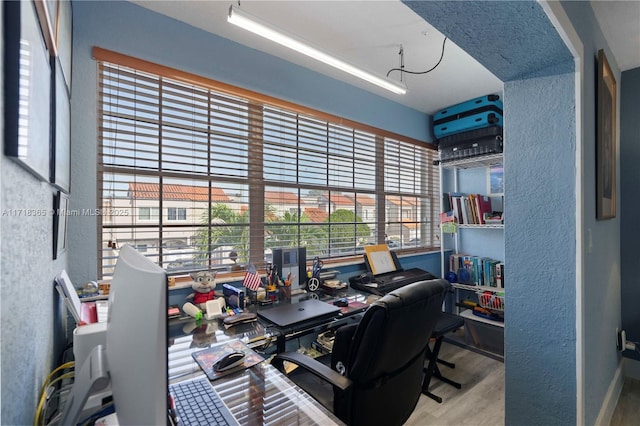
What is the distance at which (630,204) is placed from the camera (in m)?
2.51

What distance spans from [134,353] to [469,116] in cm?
371

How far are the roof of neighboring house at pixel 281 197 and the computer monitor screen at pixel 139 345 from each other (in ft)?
5.92

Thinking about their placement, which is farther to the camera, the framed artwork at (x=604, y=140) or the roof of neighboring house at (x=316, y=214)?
the roof of neighboring house at (x=316, y=214)

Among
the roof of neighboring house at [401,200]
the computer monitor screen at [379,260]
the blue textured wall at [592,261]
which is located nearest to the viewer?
the blue textured wall at [592,261]

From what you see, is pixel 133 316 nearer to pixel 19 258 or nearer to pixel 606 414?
pixel 19 258

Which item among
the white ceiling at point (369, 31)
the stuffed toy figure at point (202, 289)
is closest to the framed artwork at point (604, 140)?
the white ceiling at point (369, 31)

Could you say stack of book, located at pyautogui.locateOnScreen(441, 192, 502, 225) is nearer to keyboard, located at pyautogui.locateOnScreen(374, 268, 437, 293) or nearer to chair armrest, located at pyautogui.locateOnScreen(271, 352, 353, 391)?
keyboard, located at pyautogui.locateOnScreen(374, 268, 437, 293)

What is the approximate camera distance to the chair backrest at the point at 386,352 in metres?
1.10

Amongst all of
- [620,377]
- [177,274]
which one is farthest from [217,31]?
[620,377]

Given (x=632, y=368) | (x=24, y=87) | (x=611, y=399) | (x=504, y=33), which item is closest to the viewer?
(x=24, y=87)

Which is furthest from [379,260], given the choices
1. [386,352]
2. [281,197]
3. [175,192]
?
[175,192]

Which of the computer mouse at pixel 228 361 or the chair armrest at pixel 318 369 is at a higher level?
the computer mouse at pixel 228 361

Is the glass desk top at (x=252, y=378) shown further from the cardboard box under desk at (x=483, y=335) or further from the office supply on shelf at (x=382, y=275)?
the cardboard box under desk at (x=483, y=335)

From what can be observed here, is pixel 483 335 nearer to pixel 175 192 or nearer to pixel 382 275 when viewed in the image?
pixel 382 275
